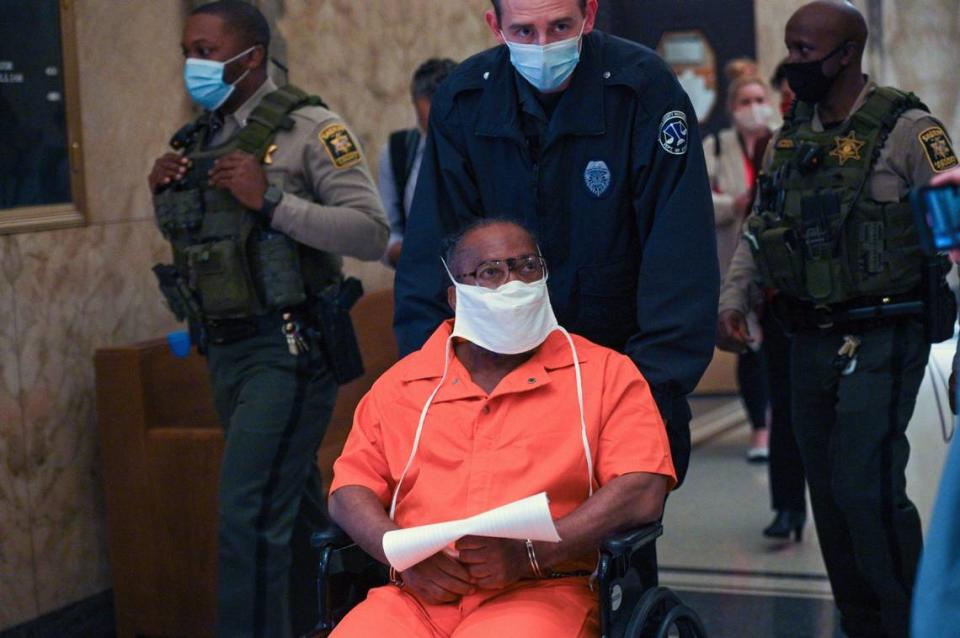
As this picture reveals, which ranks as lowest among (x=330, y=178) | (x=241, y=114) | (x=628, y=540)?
(x=628, y=540)

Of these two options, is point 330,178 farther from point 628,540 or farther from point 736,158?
point 736,158

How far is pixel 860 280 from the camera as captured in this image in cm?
436

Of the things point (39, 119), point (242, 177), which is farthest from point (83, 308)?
point (242, 177)

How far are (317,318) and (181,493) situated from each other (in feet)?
2.94

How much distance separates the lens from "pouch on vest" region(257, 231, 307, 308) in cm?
439

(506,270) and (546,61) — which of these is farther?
(546,61)

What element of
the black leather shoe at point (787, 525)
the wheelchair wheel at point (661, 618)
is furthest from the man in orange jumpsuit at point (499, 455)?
the black leather shoe at point (787, 525)

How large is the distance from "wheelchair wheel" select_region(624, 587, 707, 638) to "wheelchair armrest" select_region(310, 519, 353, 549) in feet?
2.14

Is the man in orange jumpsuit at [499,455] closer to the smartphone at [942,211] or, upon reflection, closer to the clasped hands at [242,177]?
the clasped hands at [242,177]

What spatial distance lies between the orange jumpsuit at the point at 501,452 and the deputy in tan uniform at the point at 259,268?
1.15 m

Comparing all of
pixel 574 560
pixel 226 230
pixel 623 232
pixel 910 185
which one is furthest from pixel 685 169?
pixel 226 230

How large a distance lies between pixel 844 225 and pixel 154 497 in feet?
7.65

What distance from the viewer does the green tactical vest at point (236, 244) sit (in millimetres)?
4387

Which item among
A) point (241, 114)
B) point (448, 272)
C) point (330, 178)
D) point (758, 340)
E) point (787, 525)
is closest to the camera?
point (448, 272)
